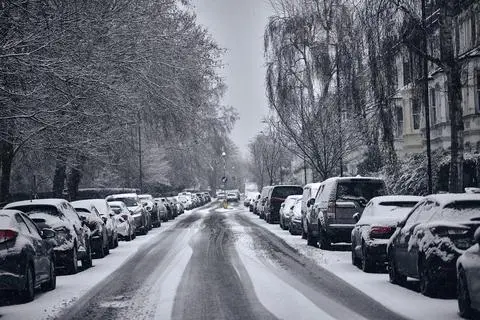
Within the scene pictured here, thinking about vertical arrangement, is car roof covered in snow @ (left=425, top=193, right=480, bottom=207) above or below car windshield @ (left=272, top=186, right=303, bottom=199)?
below

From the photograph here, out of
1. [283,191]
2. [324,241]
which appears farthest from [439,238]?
[283,191]

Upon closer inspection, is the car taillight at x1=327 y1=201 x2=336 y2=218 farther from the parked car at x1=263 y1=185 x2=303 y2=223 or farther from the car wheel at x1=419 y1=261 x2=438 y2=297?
the parked car at x1=263 y1=185 x2=303 y2=223

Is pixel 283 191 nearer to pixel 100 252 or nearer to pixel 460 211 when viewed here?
pixel 100 252

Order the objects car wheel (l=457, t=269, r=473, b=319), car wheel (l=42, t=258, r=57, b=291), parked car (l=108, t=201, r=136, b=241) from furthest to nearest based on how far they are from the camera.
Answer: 1. parked car (l=108, t=201, r=136, b=241)
2. car wheel (l=42, t=258, r=57, b=291)
3. car wheel (l=457, t=269, r=473, b=319)

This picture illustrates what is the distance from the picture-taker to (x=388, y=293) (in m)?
14.8

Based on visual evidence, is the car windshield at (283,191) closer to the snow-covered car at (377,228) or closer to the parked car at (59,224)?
the snow-covered car at (377,228)

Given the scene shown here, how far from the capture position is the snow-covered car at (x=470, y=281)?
35.1 ft

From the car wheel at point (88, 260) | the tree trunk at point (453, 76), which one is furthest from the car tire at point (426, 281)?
the tree trunk at point (453, 76)

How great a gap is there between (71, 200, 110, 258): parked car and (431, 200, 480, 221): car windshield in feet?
41.0

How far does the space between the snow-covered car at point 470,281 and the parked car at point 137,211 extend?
2693cm

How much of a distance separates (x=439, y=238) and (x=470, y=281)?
255 centimetres

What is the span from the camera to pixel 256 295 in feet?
47.6

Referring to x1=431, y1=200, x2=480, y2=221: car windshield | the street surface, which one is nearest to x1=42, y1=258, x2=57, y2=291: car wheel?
the street surface

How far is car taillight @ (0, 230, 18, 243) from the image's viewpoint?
1421 cm
